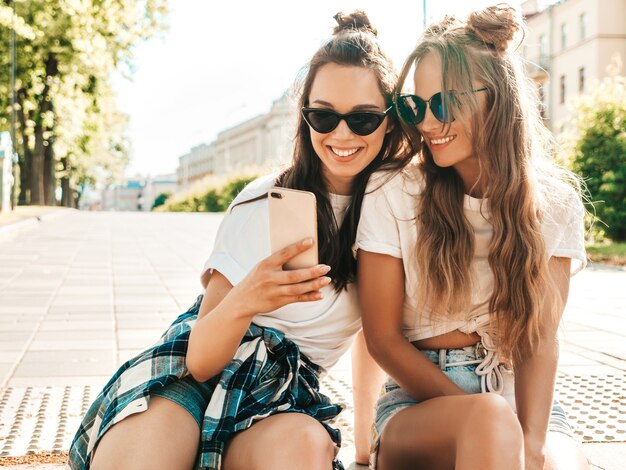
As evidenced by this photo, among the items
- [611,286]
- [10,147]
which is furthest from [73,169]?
[611,286]

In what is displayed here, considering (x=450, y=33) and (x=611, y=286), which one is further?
(x=611, y=286)

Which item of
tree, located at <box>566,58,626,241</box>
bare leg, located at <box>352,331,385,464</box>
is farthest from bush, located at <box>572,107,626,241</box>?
bare leg, located at <box>352,331,385,464</box>

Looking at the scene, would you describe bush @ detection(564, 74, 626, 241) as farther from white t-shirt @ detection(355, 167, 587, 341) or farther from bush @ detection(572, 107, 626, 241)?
white t-shirt @ detection(355, 167, 587, 341)

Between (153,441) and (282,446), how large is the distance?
0.35m

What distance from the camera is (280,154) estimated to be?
3.07 meters

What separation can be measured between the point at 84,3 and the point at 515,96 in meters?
23.1

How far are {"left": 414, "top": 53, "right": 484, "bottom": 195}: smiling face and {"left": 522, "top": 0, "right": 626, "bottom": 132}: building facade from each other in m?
35.2

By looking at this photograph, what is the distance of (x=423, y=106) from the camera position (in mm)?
2543

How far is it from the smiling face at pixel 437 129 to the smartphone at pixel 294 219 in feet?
2.19

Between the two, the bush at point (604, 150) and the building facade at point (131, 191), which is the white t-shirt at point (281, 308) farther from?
the building facade at point (131, 191)

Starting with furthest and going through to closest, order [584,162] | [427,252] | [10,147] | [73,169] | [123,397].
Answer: [73,169] < [10,147] < [584,162] < [427,252] < [123,397]

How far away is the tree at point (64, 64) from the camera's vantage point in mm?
23828

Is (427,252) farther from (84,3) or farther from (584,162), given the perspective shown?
(84,3)

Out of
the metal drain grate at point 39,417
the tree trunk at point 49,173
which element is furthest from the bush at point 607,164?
the tree trunk at point 49,173
